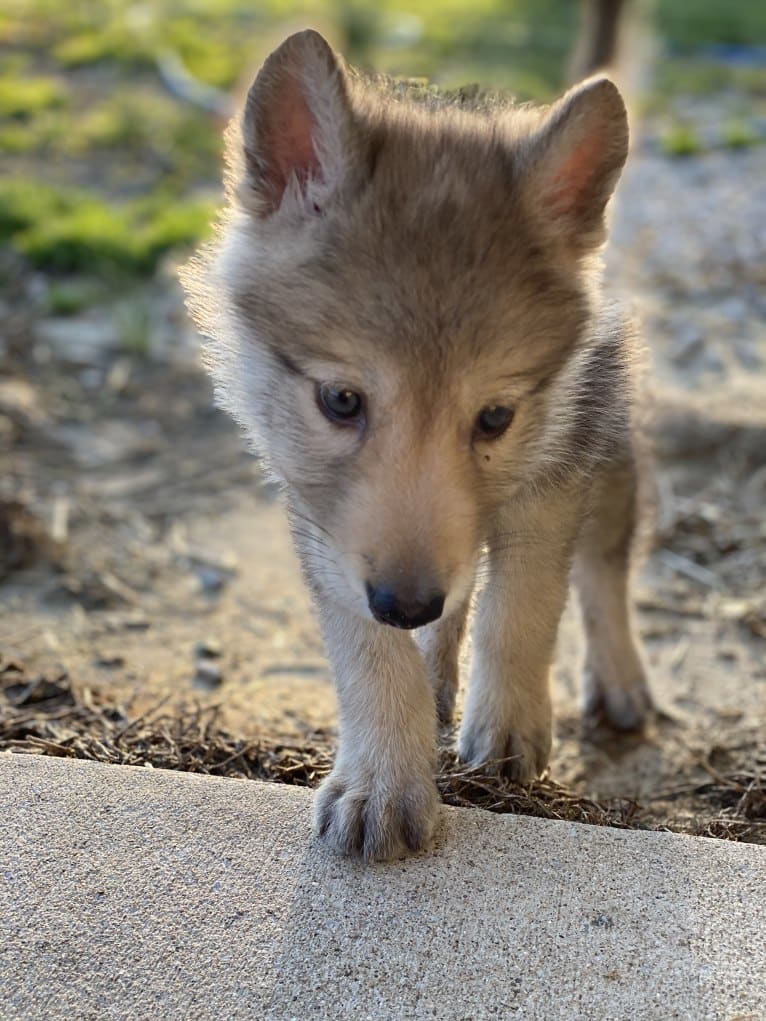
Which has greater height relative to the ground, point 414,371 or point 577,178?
point 577,178

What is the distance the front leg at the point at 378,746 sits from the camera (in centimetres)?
232

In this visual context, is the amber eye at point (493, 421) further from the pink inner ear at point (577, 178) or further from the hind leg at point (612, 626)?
the hind leg at point (612, 626)

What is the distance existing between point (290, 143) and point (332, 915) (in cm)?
154

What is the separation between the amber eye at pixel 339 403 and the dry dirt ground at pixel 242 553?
1.18 metres

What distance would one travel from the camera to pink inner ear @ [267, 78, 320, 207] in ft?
8.06

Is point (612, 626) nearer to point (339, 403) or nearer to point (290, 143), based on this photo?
point (339, 403)

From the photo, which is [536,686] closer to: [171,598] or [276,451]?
[276,451]

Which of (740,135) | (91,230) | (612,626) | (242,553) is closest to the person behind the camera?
(612,626)

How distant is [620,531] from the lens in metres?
3.59

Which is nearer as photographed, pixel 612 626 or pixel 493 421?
pixel 493 421

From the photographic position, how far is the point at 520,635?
278 cm

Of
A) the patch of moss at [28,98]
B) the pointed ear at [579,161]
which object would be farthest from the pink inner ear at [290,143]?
the patch of moss at [28,98]

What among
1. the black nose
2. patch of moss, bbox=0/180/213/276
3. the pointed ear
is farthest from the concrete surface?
patch of moss, bbox=0/180/213/276

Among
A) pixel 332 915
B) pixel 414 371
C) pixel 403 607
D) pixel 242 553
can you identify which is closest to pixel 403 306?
pixel 414 371
